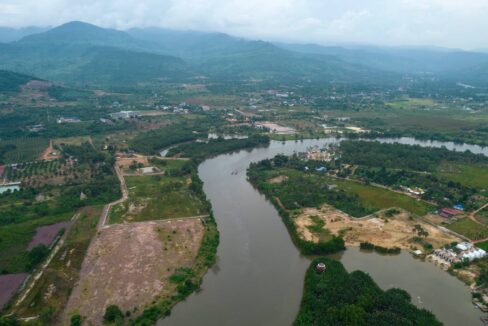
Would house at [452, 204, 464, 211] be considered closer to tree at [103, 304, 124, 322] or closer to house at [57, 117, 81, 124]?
tree at [103, 304, 124, 322]

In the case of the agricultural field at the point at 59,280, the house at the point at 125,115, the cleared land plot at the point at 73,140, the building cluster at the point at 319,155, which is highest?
the agricultural field at the point at 59,280

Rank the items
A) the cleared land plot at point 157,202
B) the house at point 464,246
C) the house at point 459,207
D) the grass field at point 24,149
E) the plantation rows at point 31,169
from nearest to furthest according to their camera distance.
A: the house at point 464,246, the cleared land plot at point 157,202, the house at point 459,207, the plantation rows at point 31,169, the grass field at point 24,149

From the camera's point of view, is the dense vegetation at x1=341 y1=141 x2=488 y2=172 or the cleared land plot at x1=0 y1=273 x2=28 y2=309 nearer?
the cleared land plot at x1=0 y1=273 x2=28 y2=309

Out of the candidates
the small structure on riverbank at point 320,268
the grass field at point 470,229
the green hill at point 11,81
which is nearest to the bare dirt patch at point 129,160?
the small structure on riverbank at point 320,268

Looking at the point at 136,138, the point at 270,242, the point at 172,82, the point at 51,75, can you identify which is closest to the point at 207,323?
the point at 270,242

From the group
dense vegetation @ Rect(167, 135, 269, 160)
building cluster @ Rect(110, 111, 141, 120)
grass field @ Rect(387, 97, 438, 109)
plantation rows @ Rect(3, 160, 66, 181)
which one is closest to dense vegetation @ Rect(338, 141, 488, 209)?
dense vegetation @ Rect(167, 135, 269, 160)

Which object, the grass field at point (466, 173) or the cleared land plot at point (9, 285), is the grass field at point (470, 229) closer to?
the grass field at point (466, 173)

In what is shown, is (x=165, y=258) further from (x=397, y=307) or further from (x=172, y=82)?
(x=172, y=82)

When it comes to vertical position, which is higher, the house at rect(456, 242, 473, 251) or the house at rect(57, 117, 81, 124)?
the house at rect(456, 242, 473, 251)
